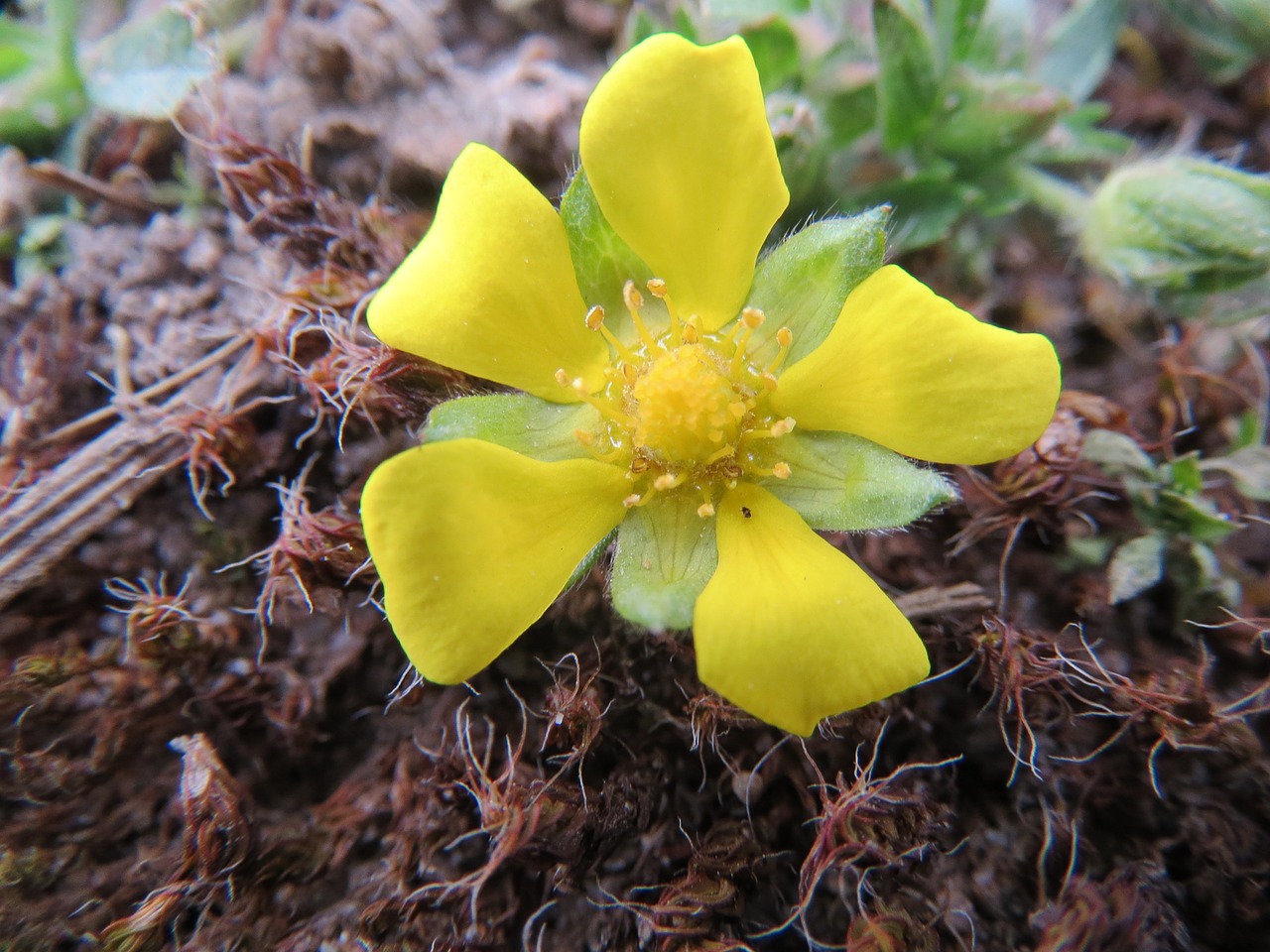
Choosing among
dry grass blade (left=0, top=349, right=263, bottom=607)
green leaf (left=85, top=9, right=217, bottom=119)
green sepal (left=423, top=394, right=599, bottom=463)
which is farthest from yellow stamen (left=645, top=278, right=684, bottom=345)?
green leaf (left=85, top=9, right=217, bottom=119)

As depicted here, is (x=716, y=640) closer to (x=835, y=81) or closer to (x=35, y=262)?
(x=835, y=81)

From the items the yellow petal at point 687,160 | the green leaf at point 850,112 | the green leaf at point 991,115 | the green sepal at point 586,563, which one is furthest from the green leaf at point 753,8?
the green sepal at point 586,563

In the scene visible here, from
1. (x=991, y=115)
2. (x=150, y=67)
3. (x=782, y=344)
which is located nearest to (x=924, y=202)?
(x=991, y=115)

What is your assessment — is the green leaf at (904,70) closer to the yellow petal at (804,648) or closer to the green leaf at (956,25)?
the green leaf at (956,25)

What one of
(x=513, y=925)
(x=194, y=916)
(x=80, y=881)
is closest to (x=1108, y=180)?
(x=513, y=925)

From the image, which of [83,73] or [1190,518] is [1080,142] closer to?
[1190,518]
